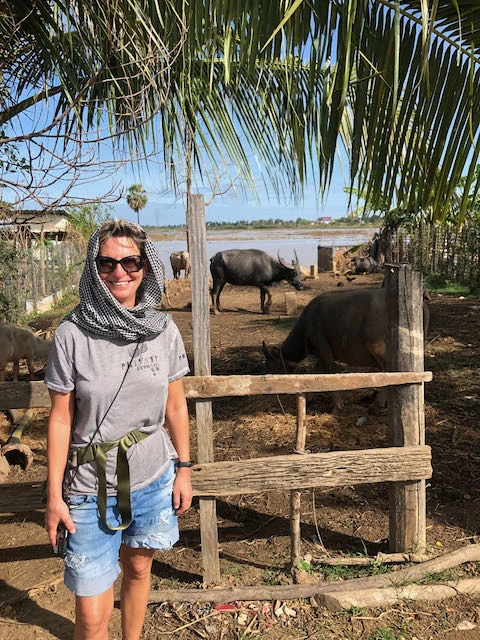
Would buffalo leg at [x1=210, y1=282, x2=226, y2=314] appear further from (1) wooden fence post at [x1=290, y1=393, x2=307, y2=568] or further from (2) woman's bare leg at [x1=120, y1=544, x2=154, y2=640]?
(2) woman's bare leg at [x1=120, y1=544, x2=154, y2=640]

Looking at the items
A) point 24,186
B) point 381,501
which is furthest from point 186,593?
point 24,186

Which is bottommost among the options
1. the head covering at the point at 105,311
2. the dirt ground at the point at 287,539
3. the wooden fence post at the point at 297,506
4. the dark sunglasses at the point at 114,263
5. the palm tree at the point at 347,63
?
the dirt ground at the point at 287,539

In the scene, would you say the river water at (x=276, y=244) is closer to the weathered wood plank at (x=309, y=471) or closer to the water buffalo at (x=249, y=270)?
the water buffalo at (x=249, y=270)

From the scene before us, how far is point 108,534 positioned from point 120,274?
3.40 ft

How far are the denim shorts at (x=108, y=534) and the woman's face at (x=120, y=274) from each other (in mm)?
789

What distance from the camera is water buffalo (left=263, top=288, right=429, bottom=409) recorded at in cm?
579

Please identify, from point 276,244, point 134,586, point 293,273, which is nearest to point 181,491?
point 134,586

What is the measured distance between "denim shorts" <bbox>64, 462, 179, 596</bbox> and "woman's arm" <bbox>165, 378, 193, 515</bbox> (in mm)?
59

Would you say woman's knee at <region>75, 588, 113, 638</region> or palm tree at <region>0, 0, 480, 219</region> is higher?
palm tree at <region>0, 0, 480, 219</region>

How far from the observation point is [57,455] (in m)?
1.86

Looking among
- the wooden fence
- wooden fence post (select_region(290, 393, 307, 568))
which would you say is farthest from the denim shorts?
the wooden fence

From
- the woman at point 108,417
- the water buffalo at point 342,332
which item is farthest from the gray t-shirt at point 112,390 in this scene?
the water buffalo at point 342,332

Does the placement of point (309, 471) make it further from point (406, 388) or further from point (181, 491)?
point (181, 491)

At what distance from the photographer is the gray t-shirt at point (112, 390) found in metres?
1.85
